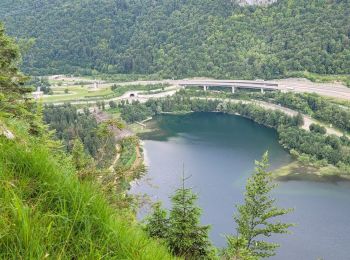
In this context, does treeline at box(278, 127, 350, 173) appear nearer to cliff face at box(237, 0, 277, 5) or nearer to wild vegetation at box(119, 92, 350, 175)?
wild vegetation at box(119, 92, 350, 175)

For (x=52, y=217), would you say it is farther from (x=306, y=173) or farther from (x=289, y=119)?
(x=289, y=119)

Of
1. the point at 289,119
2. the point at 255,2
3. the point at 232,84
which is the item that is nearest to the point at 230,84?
the point at 232,84

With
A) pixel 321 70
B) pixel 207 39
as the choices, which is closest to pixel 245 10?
pixel 207 39

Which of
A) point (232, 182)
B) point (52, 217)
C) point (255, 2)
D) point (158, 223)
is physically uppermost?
point (255, 2)

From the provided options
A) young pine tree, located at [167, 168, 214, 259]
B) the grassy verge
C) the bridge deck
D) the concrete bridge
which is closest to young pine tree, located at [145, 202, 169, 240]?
young pine tree, located at [167, 168, 214, 259]

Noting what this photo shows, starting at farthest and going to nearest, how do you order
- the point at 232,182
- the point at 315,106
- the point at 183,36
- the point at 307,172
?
the point at 183,36, the point at 315,106, the point at 307,172, the point at 232,182

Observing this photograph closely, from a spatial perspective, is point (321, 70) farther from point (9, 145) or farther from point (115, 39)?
point (9, 145)

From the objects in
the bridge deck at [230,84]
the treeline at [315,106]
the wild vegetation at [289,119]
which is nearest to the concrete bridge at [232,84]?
the bridge deck at [230,84]
